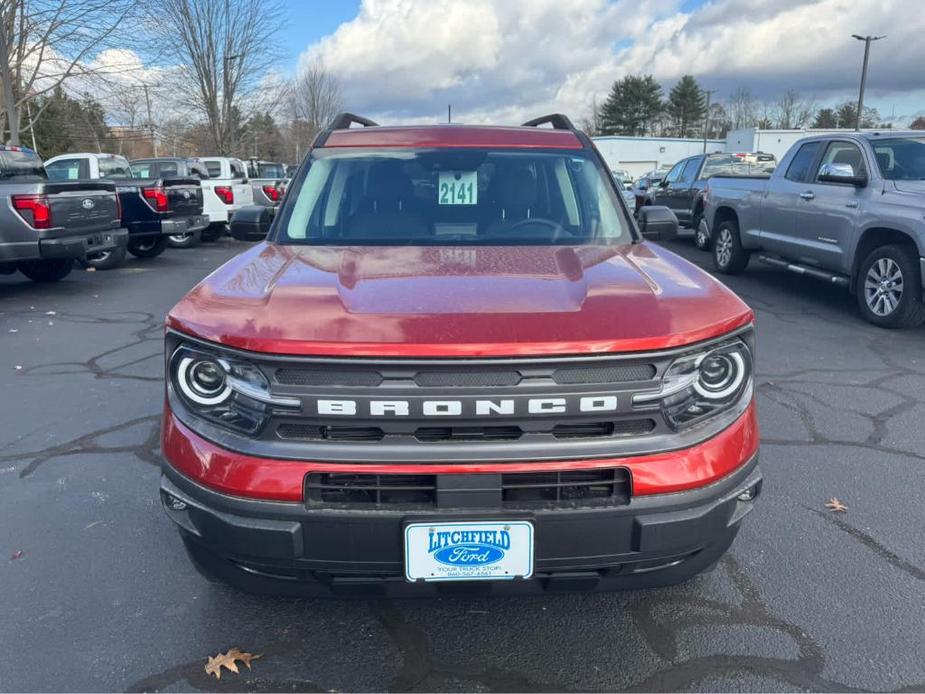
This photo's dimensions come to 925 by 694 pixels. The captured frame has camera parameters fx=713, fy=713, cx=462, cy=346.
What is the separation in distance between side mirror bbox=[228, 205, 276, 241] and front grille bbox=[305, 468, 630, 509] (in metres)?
2.13

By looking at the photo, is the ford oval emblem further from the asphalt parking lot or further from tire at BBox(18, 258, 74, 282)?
tire at BBox(18, 258, 74, 282)

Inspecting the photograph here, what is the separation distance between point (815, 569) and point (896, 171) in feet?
18.4

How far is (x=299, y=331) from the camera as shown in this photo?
200 cm

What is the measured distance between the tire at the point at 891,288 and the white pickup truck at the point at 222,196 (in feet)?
37.3

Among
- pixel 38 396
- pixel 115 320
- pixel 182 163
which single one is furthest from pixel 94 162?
pixel 38 396

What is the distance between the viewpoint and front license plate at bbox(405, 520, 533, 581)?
1.96 m

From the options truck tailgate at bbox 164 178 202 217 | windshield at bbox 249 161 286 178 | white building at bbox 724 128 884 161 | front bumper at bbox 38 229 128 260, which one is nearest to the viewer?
front bumper at bbox 38 229 128 260

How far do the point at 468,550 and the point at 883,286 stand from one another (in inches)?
258

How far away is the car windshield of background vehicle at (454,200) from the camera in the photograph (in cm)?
326

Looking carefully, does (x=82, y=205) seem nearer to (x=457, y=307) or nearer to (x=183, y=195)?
(x=183, y=195)

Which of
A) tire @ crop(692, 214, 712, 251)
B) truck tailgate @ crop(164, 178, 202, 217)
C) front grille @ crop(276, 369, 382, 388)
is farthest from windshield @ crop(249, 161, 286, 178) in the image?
front grille @ crop(276, 369, 382, 388)

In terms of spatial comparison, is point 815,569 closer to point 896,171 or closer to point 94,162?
point 896,171

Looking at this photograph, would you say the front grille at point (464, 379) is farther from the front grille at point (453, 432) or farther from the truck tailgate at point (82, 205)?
the truck tailgate at point (82, 205)

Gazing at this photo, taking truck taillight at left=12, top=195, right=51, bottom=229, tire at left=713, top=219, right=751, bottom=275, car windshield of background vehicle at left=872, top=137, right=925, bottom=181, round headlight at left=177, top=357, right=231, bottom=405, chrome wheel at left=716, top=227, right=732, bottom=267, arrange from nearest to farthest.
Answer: round headlight at left=177, top=357, right=231, bottom=405 < car windshield of background vehicle at left=872, top=137, right=925, bottom=181 < truck taillight at left=12, top=195, right=51, bottom=229 < tire at left=713, top=219, right=751, bottom=275 < chrome wheel at left=716, top=227, right=732, bottom=267
